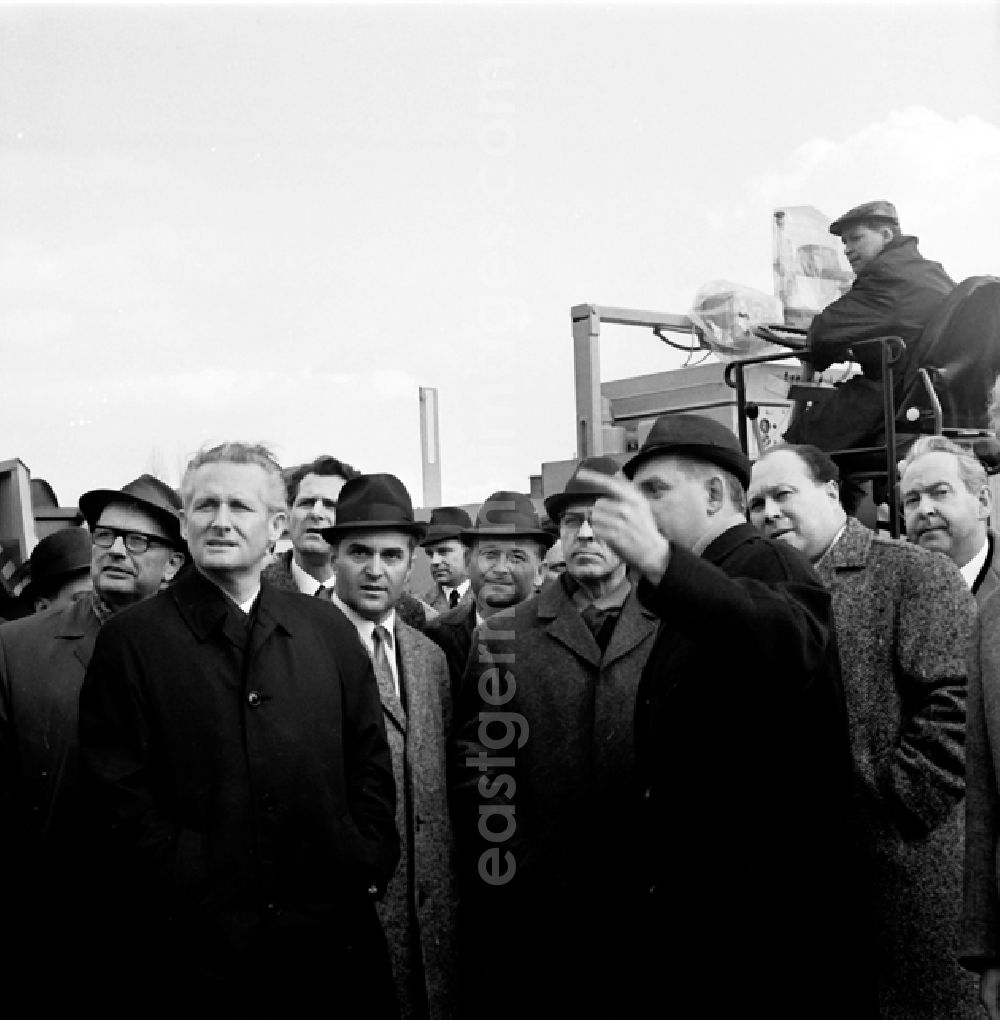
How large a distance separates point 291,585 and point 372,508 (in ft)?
2.75

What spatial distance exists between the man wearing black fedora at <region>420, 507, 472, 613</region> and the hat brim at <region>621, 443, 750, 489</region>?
13.0 feet

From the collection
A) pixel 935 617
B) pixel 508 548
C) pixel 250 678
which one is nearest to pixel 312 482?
pixel 508 548

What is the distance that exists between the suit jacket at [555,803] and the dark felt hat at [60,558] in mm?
1768

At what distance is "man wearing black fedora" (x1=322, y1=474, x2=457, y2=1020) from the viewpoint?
3.77 m

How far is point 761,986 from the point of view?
284 cm

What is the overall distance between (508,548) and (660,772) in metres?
2.31

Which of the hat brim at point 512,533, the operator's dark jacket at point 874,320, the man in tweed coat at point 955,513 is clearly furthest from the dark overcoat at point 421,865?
→ the operator's dark jacket at point 874,320

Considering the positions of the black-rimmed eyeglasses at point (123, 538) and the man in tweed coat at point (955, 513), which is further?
the man in tweed coat at point (955, 513)

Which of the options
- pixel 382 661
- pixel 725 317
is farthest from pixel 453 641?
pixel 725 317

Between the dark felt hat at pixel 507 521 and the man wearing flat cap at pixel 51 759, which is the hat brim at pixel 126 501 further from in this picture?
the dark felt hat at pixel 507 521

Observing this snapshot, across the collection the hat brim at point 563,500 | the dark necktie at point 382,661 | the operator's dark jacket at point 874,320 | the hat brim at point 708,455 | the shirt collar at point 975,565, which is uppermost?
the operator's dark jacket at point 874,320

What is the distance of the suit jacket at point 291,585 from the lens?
4961 millimetres

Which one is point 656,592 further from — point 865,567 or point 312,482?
point 312,482

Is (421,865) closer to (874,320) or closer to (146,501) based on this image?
(146,501)
